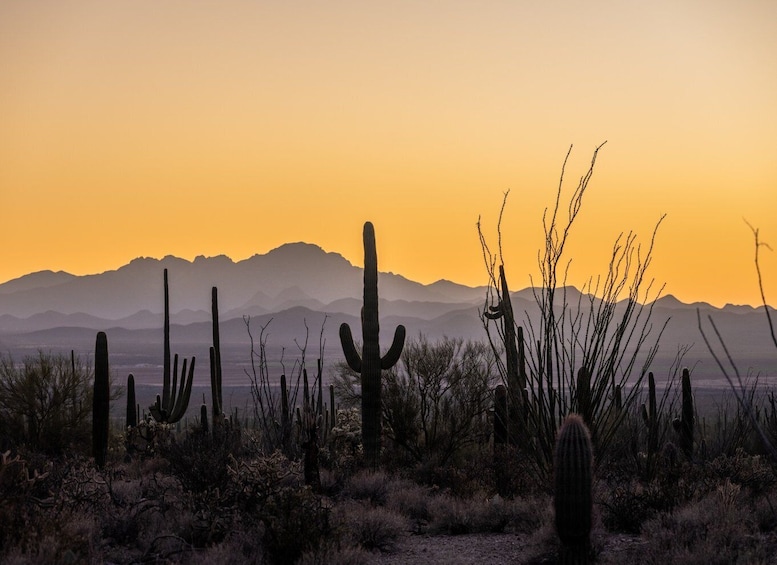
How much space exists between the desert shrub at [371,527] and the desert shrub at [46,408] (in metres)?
16.0

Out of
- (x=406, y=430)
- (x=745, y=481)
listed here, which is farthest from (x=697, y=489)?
(x=406, y=430)

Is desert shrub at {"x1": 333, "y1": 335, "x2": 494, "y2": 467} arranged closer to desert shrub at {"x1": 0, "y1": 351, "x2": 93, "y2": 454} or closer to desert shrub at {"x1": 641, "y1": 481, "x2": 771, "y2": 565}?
desert shrub at {"x1": 641, "y1": 481, "x2": 771, "y2": 565}

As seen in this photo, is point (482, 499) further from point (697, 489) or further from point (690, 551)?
point (690, 551)

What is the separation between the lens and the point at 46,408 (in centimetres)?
2775

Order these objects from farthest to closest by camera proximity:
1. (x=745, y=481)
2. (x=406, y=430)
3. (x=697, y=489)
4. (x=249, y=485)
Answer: (x=406, y=430), (x=745, y=481), (x=697, y=489), (x=249, y=485)

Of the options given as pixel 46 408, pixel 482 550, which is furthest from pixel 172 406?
pixel 482 550

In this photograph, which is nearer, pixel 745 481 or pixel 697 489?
pixel 697 489

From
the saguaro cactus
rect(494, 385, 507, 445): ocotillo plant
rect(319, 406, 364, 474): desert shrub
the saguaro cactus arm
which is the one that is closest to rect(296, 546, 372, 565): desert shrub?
the saguaro cactus

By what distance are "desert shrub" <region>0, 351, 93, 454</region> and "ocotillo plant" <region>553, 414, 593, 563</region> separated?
1986 centimetres

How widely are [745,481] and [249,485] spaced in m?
8.29

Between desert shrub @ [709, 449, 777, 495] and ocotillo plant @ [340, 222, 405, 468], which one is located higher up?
ocotillo plant @ [340, 222, 405, 468]

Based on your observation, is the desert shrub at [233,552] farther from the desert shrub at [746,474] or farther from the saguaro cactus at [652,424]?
the desert shrub at [746,474]

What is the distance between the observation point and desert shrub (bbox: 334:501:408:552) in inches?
489

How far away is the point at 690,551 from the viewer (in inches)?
435
